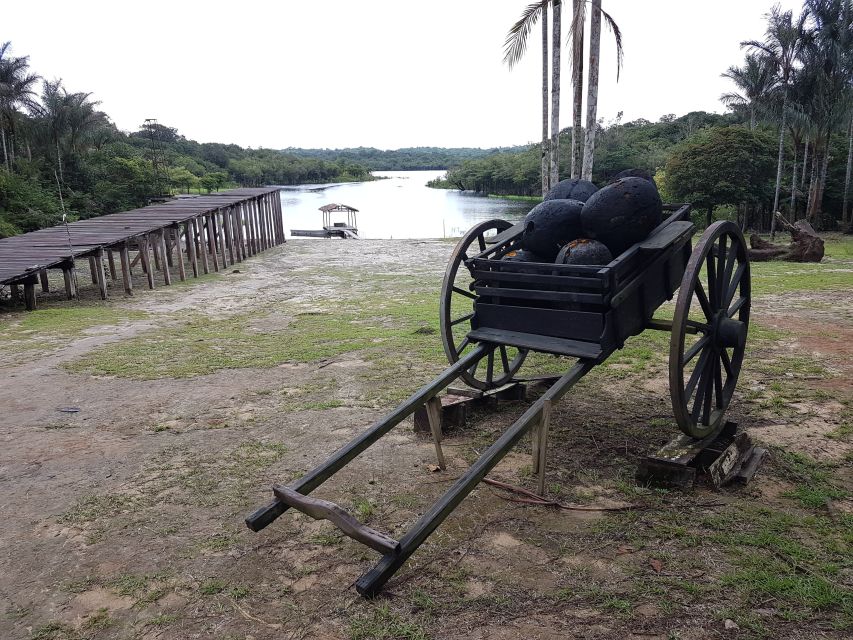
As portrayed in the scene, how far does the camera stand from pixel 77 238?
48.4 ft

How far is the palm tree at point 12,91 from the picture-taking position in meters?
38.1

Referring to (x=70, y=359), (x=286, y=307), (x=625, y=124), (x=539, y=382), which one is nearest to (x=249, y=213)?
(x=286, y=307)

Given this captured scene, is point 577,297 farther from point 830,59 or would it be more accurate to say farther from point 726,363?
point 830,59

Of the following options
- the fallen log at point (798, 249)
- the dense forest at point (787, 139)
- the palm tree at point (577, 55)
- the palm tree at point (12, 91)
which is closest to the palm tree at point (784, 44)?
the dense forest at point (787, 139)

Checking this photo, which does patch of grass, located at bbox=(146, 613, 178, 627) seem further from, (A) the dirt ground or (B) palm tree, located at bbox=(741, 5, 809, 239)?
(B) palm tree, located at bbox=(741, 5, 809, 239)

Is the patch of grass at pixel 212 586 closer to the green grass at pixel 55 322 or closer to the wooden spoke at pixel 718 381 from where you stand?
the wooden spoke at pixel 718 381

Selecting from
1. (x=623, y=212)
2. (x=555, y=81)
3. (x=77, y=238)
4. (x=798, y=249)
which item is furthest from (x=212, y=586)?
(x=798, y=249)

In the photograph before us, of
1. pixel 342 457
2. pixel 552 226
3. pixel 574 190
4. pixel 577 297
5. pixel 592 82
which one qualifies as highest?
pixel 592 82

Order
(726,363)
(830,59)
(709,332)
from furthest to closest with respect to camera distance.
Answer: (830,59)
(726,363)
(709,332)

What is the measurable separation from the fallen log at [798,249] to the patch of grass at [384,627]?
16.4 meters

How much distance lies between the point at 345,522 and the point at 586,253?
2436mm

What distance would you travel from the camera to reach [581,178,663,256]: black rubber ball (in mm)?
4113

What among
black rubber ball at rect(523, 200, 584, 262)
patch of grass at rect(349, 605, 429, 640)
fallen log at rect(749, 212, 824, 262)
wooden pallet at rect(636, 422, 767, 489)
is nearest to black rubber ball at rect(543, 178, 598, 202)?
black rubber ball at rect(523, 200, 584, 262)

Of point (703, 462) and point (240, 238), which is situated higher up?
point (240, 238)
